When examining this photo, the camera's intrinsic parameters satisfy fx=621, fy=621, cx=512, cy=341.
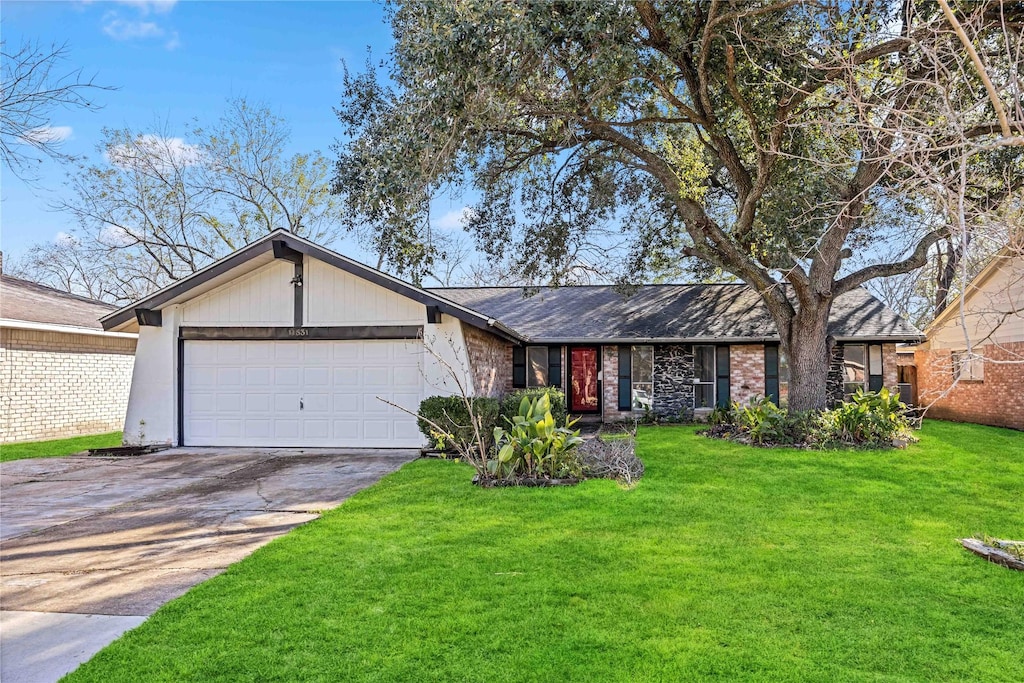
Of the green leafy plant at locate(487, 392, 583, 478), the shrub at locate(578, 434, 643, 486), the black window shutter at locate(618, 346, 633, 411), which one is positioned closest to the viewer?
the green leafy plant at locate(487, 392, 583, 478)

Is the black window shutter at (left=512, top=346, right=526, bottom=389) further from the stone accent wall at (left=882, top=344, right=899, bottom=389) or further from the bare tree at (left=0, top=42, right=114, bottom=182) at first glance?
the bare tree at (left=0, top=42, right=114, bottom=182)

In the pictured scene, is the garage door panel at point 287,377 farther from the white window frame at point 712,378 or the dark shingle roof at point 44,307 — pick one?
the white window frame at point 712,378

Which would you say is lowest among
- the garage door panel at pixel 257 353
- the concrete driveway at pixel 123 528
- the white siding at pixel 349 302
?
the concrete driveway at pixel 123 528

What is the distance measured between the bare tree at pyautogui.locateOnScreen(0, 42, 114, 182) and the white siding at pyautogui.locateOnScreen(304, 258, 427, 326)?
178 inches

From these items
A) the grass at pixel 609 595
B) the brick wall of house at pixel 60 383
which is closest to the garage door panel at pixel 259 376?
the brick wall of house at pixel 60 383

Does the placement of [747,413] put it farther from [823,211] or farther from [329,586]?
[329,586]

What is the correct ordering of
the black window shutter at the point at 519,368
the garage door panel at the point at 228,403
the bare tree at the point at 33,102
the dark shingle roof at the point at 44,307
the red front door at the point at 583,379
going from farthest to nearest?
the red front door at the point at 583,379 < the black window shutter at the point at 519,368 < the dark shingle roof at the point at 44,307 < the garage door panel at the point at 228,403 < the bare tree at the point at 33,102

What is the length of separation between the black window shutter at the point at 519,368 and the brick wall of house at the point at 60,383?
34.7 feet

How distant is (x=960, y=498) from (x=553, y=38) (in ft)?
26.0

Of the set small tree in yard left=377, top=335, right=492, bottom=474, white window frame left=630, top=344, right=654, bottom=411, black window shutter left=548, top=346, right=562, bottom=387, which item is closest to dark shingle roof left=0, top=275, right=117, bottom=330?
small tree in yard left=377, top=335, right=492, bottom=474

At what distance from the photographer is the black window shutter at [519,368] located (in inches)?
705

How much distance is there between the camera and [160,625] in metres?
4.07

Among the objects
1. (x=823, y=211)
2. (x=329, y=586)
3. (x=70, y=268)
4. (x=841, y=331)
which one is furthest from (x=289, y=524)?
(x=70, y=268)

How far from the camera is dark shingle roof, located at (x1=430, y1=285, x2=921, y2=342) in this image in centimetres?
1691
